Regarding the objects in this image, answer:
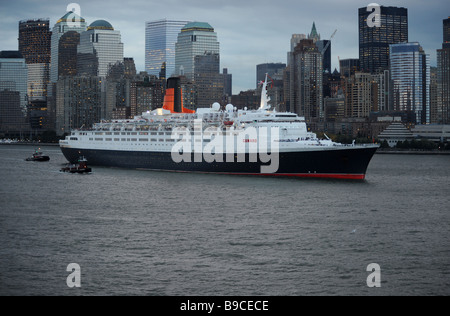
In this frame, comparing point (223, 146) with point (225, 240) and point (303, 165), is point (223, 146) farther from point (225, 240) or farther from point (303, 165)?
point (225, 240)

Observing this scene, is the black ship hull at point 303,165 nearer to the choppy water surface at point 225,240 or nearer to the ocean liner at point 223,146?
the ocean liner at point 223,146

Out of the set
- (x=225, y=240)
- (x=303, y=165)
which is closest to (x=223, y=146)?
(x=303, y=165)

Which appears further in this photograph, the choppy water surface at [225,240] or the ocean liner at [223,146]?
the ocean liner at [223,146]

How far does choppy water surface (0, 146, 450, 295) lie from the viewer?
23586 millimetres

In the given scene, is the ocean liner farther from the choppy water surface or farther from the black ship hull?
the choppy water surface

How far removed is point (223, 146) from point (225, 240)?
3322cm

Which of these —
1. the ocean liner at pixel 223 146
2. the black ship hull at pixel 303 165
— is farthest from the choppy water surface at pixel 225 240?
the ocean liner at pixel 223 146

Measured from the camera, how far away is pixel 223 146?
63.1m

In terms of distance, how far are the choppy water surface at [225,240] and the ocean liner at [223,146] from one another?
5.72 meters

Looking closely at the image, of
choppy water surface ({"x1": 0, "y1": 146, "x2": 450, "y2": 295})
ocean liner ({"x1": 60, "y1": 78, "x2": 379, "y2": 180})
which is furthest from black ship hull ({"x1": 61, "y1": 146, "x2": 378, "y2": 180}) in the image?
choppy water surface ({"x1": 0, "y1": 146, "x2": 450, "y2": 295})

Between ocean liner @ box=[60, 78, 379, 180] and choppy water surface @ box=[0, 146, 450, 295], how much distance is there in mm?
5725

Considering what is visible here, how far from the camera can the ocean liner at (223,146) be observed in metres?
58.0

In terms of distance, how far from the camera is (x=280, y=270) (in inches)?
991
